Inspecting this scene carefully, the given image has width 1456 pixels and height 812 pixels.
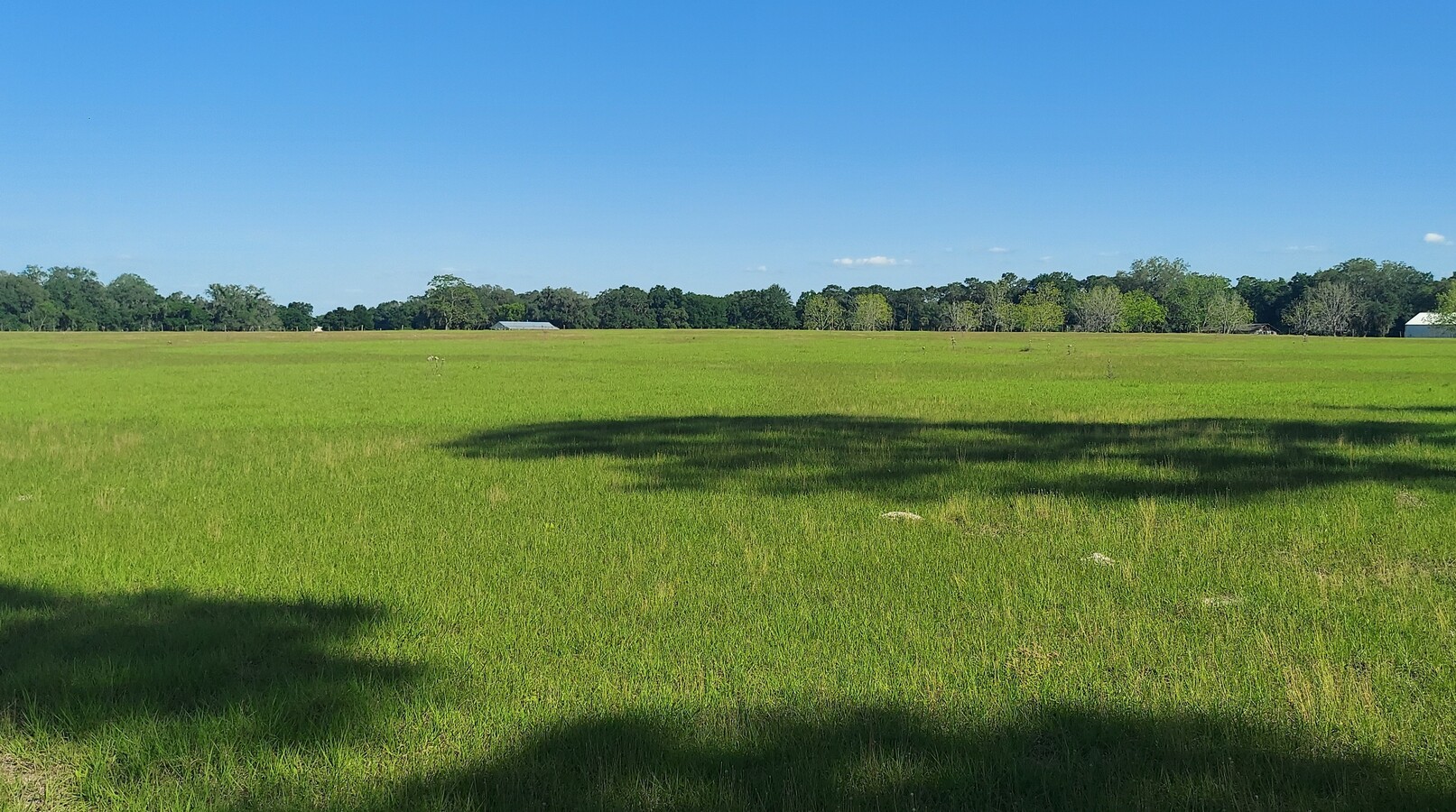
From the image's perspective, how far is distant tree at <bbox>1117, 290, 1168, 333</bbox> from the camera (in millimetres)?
189500

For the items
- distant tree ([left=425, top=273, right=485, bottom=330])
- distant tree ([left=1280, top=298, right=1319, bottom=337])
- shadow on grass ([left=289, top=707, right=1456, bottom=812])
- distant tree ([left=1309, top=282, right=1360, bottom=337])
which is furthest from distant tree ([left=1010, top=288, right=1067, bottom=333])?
shadow on grass ([left=289, top=707, right=1456, bottom=812])

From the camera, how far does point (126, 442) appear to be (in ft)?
58.8

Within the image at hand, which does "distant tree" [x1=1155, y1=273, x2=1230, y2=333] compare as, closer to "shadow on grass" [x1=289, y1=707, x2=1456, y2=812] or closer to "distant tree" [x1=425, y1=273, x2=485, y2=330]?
"distant tree" [x1=425, y1=273, x2=485, y2=330]

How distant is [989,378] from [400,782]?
3647cm

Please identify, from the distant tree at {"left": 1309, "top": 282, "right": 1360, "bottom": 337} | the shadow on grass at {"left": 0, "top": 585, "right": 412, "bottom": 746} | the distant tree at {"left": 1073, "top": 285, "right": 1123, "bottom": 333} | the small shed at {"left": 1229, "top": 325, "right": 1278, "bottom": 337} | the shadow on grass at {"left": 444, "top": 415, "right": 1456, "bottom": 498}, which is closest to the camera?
the shadow on grass at {"left": 0, "top": 585, "right": 412, "bottom": 746}

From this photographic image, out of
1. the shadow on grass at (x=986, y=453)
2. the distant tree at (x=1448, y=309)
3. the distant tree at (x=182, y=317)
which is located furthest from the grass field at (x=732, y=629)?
the distant tree at (x=182, y=317)

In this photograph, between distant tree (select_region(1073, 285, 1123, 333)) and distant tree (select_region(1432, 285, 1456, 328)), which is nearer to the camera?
distant tree (select_region(1432, 285, 1456, 328))

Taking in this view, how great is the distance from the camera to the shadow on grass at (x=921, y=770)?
4141 mm

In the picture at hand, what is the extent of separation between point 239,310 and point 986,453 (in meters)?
192

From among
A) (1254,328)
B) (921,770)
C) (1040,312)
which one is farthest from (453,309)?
(921,770)

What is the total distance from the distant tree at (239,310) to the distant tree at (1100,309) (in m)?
163

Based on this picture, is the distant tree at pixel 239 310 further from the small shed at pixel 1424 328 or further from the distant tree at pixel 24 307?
the small shed at pixel 1424 328

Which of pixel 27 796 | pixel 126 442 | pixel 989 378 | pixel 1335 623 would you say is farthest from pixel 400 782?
pixel 989 378

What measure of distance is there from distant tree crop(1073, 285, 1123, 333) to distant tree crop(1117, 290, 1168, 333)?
194 cm
